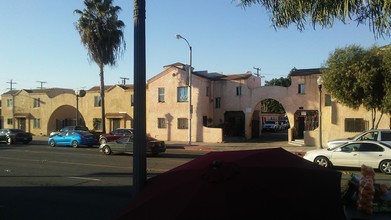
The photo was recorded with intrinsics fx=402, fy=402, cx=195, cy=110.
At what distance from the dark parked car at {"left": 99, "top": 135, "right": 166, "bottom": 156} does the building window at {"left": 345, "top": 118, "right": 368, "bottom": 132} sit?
14.3 m

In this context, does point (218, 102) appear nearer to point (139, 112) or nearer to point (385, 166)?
point (385, 166)

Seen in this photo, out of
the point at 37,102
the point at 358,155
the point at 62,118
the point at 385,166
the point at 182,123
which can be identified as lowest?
the point at 385,166

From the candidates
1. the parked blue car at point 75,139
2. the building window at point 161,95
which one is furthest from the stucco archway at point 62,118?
the parked blue car at point 75,139

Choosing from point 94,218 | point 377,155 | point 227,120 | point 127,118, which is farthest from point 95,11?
point 94,218

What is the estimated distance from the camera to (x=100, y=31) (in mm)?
38469

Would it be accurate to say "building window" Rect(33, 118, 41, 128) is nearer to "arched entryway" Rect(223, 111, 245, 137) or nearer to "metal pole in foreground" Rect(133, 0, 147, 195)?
"arched entryway" Rect(223, 111, 245, 137)

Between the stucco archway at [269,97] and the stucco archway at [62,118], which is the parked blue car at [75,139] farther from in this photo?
the stucco archway at [62,118]

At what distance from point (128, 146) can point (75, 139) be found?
33.2ft

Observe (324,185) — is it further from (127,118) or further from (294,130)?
(127,118)

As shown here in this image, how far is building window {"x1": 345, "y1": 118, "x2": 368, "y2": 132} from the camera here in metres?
29.2

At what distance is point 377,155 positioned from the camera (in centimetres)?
1565

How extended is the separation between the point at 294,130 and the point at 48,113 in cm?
3277

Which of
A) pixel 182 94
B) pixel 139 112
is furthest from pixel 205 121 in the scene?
pixel 139 112

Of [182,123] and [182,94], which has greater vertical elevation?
[182,94]
